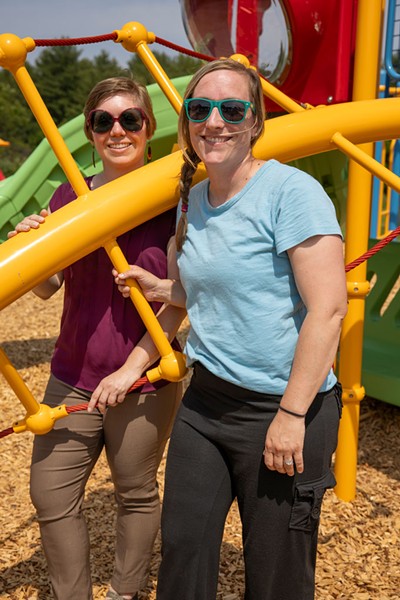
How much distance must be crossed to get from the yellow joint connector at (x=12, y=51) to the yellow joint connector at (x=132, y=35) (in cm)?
45

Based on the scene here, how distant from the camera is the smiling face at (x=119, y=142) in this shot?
1809mm

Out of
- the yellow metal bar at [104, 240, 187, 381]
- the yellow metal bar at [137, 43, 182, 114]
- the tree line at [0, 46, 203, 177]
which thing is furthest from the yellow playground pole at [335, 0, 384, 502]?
the tree line at [0, 46, 203, 177]

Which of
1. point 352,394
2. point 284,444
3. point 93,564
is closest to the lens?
point 284,444

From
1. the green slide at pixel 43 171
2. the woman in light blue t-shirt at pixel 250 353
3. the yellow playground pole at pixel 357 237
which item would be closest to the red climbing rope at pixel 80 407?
the woman in light blue t-shirt at pixel 250 353

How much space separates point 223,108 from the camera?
1.45 metres

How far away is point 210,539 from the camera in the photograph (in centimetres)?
161

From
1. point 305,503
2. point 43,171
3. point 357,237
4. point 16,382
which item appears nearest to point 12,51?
point 16,382

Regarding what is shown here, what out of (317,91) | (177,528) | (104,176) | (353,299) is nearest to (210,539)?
(177,528)

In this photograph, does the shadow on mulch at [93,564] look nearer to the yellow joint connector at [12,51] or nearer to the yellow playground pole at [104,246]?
the yellow playground pole at [104,246]

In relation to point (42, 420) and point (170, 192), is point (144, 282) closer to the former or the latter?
point (170, 192)

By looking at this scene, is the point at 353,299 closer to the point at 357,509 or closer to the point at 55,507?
the point at 357,509

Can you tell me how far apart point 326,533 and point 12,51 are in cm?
212

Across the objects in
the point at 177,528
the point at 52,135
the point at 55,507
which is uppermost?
the point at 52,135

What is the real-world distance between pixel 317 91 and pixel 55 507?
2.21 m
